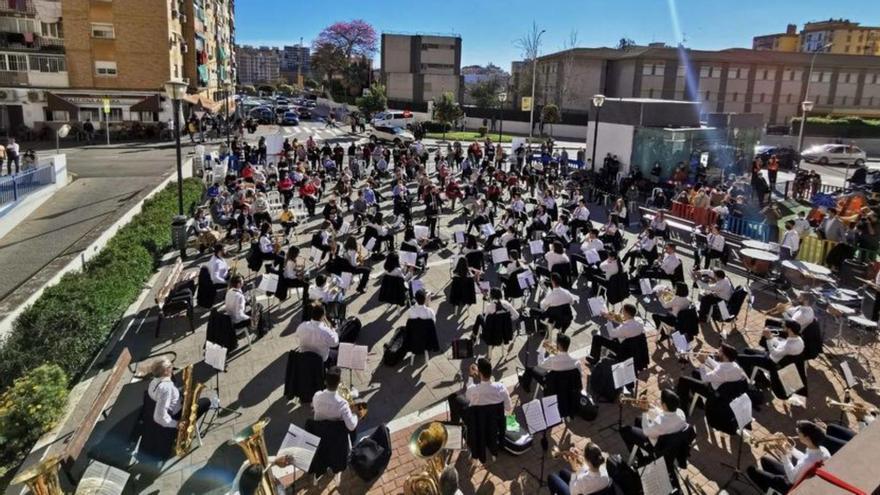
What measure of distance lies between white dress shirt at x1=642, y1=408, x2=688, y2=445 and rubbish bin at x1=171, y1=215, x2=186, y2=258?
12.8 meters

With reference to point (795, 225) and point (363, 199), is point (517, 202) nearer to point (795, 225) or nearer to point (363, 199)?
point (363, 199)

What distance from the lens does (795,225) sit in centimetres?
1568

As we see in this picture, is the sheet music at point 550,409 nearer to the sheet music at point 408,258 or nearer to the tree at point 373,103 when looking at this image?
the sheet music at point 408,258

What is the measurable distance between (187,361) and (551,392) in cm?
637

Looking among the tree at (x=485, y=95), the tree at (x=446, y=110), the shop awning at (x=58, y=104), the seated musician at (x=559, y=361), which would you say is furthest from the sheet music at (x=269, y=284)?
the tree at (x=485, y=95)

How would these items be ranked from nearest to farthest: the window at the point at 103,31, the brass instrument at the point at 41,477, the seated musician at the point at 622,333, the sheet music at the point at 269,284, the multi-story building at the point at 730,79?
the brass instrument at the point at 41,477 < the seated musician at the point at 622,333 < the sheet music at the point at 269,284 < the window at the point at 103,31 < the multi-story building at the point at 730,79

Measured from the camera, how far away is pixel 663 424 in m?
6.42

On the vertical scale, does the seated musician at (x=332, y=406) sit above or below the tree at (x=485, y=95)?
below

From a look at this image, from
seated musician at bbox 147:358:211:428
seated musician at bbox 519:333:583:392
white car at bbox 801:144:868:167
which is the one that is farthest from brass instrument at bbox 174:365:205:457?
white car at bbox 801:144:868:167

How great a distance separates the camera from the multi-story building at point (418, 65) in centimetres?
8500

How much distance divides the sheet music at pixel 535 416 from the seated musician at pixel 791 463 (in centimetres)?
238

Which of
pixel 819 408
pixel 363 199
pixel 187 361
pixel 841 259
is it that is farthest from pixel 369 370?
pixel 841 259

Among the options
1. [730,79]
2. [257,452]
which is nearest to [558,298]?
[257,452]

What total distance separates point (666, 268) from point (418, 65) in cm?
Answer: 7874
